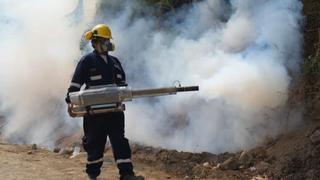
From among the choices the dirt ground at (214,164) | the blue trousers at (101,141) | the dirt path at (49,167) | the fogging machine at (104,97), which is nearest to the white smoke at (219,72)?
the dirt ground at (214,164)

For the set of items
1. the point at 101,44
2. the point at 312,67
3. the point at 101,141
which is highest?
the point at 101,44

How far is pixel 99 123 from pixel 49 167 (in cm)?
202

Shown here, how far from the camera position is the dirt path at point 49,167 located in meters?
7.61

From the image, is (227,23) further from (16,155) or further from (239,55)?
(16,155)

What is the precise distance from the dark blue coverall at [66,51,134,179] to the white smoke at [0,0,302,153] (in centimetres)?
239

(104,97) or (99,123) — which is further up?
(104,97)

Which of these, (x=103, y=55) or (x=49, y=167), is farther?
(x=49, y=167)

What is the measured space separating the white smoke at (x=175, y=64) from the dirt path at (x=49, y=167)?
1.25 metres

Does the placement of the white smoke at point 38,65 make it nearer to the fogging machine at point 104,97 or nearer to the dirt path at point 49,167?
the dirt path at point 49,167

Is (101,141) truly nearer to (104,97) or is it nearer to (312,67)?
(104,97)

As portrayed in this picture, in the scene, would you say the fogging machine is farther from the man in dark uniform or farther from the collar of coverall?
the collar of coverall

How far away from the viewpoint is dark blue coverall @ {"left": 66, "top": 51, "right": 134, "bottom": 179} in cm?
659

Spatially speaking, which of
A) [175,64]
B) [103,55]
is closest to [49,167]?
[103,55]

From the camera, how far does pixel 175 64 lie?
35.1ft
